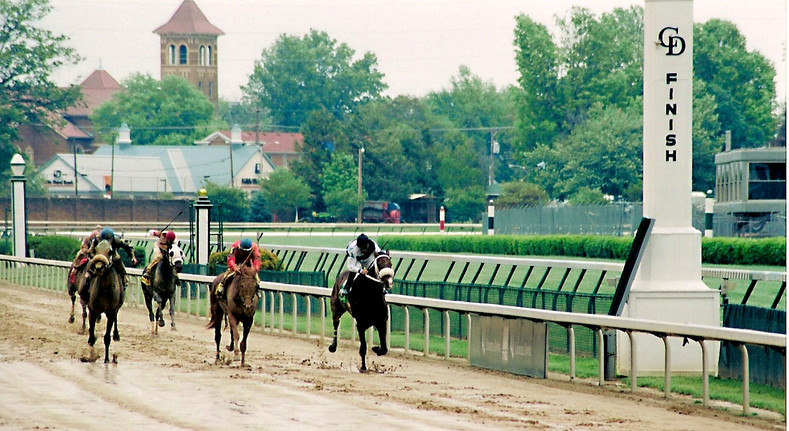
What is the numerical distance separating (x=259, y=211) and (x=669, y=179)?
229 feet

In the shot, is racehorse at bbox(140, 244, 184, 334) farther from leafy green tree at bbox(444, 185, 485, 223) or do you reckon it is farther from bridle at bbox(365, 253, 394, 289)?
leafy green tree at bbox(444, 185, 485, 223)

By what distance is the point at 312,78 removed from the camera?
406 feet

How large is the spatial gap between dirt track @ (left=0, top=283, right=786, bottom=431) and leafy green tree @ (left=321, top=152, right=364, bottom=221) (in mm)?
66624

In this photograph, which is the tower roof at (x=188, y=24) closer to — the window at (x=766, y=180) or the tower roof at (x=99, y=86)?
the tower roof at (x=99, y=86)

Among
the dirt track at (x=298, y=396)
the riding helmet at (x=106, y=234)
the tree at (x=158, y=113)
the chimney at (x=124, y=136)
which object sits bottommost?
the dirt track at (x=298, y=396)

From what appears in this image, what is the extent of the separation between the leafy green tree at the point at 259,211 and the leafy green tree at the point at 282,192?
0.34 meters

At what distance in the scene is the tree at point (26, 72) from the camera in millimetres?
72250

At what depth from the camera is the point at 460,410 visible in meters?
10.7

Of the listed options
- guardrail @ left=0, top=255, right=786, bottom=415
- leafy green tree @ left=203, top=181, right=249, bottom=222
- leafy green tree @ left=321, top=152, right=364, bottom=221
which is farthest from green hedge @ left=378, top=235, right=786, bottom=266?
leafy green tree @ left=321, top=152, right=364, bottom=221

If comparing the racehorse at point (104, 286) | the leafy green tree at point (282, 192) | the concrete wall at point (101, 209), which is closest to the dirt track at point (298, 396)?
the racehorse at point (104, 286)

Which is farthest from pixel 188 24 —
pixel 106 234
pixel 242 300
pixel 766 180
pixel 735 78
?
pixel 242 300

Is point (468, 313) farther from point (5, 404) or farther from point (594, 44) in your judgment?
point (594, 44)

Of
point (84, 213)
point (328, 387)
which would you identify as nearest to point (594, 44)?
point (84, 213)

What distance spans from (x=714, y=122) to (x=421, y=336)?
51.6m
